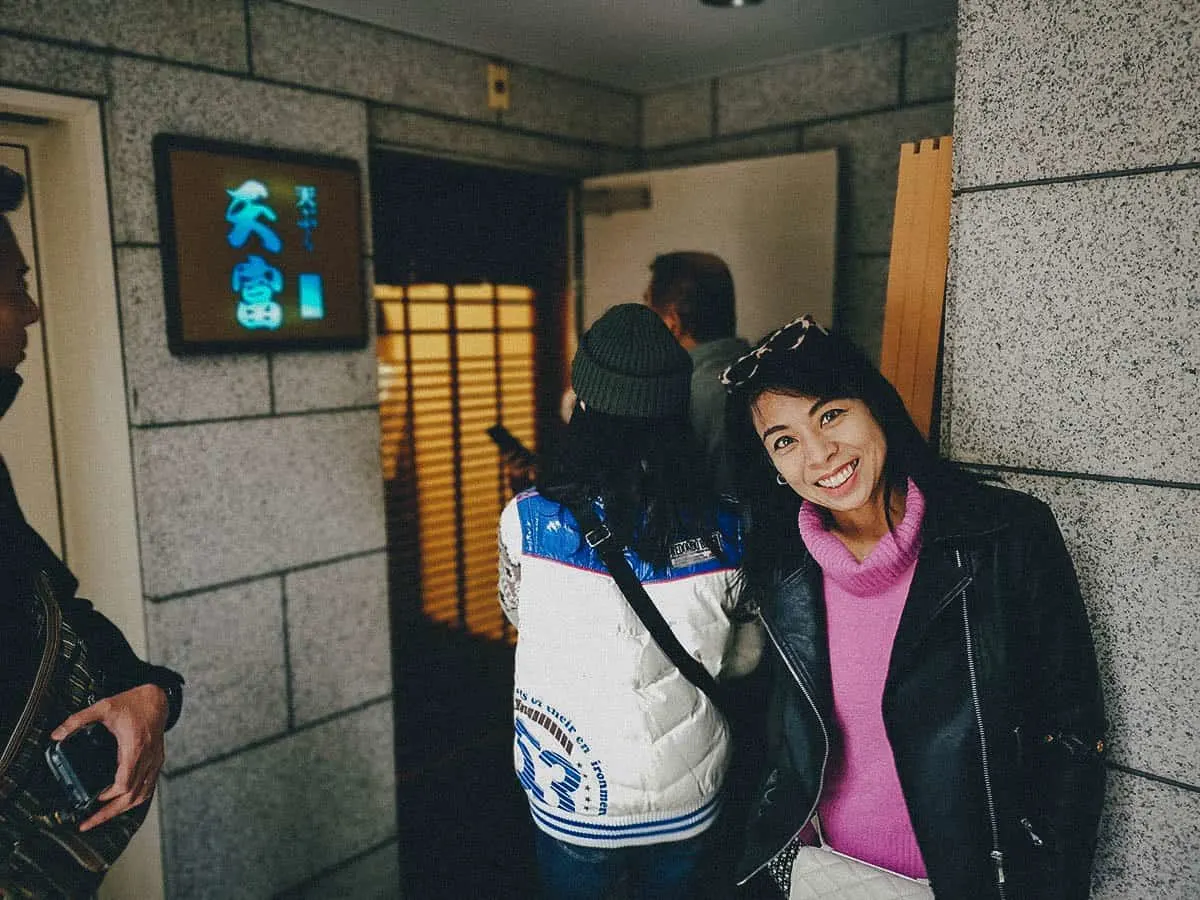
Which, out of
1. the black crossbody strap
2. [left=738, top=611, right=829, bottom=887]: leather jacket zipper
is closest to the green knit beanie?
the black crossbody strap

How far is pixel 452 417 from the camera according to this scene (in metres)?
4.09

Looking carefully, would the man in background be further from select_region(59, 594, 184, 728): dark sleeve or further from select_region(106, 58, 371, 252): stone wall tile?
select_region(59, 594, 184, 728): dark sleeve

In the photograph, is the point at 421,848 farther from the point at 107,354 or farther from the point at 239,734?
the point at 107,354

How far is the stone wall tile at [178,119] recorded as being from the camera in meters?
2.71

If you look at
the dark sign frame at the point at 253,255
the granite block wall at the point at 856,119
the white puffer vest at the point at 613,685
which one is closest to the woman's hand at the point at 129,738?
the white puffer vest at the point at 613,685

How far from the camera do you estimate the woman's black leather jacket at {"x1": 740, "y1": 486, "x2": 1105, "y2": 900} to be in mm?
1579

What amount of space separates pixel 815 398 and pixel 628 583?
23.2 inches

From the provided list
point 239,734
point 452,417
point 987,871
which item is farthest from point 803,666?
point 452,417

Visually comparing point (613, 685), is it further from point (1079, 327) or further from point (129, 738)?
point (1079, 327)

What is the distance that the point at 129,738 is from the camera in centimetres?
165

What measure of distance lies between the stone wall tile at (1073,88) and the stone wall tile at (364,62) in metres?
2.28

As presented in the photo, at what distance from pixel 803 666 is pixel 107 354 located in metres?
2.43

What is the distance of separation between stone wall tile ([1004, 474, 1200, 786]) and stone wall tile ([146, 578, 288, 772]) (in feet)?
8.74

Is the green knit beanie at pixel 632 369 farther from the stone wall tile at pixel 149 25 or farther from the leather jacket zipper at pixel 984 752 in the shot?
the stone wall tile at pixel 149 25
